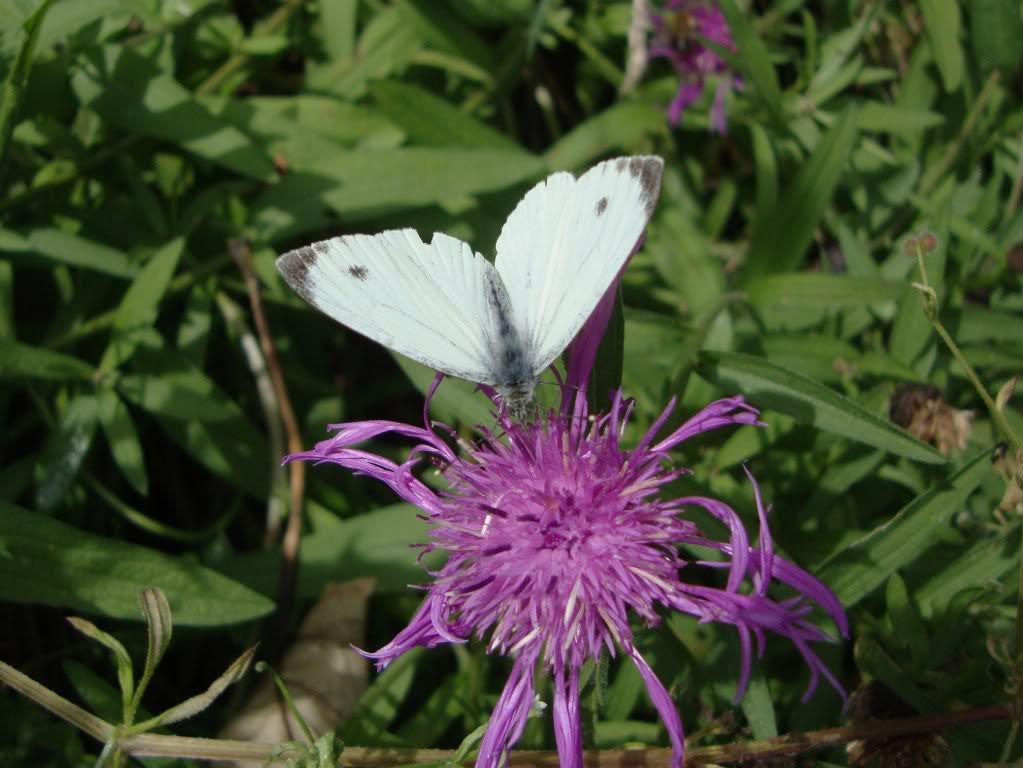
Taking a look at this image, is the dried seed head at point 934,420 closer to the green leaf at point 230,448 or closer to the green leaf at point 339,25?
the green leaf at point 230,448

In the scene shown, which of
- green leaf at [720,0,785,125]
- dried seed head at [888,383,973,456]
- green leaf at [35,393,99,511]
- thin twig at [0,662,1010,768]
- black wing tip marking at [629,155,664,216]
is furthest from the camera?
green leaf at [720,0,785,125]

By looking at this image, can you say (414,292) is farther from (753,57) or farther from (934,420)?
(753,57)

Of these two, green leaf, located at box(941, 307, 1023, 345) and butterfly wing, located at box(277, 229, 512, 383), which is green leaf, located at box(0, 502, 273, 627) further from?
green leaf, located at box(941, 307, 1023, 345)

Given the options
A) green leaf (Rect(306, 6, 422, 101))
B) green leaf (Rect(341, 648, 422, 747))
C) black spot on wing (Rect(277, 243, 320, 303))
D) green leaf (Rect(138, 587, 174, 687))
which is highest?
green leaf (Rect(306, 6, 422, 101))

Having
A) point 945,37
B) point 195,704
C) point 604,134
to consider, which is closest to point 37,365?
point 195,704

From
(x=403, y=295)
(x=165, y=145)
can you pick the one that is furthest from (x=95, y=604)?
(x=165, y=145)

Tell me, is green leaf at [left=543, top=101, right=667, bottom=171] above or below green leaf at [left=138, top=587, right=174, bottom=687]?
above

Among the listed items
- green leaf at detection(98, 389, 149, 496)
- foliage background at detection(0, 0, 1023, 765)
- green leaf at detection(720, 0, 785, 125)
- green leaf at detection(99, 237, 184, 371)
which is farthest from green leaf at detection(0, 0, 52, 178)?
green leaf at detection(720, 0, 785, 125)
